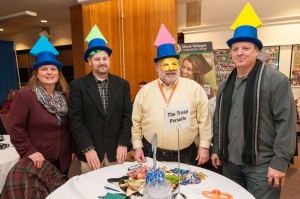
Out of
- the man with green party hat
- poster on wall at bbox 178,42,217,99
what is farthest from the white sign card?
poster on wall at bbox 178,42,217,99

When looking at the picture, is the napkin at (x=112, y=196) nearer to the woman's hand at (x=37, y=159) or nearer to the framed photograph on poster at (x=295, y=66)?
the woman's hand at (x=37, y=159)

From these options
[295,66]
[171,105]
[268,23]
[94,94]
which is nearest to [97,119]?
[94,94]

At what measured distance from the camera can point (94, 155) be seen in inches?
68.0

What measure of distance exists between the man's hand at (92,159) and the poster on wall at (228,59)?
3956 mm

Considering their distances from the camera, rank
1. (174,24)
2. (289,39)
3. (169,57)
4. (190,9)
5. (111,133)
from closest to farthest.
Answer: (169,57) < (111,133) < (174,24) < (289,39) < (190,9)

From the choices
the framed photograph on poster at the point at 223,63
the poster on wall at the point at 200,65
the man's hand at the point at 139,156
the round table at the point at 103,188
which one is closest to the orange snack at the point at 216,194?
the round table at the point at 103,188

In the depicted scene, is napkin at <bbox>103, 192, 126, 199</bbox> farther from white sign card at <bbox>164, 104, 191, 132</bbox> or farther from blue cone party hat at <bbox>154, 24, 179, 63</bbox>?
blue cone party hat at <bbox>154, 24, 179, 63</bbox>

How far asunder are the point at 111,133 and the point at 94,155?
200 millimetres

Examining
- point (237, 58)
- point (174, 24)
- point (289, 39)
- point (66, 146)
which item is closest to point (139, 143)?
point (66, 146)

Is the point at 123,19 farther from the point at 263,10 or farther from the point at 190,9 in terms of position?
the point at 263,10

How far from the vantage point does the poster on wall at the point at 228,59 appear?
15.9 feet

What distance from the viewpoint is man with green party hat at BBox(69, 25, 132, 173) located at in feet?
5.71

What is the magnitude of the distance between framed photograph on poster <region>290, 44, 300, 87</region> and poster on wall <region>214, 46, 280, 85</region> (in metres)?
0.28

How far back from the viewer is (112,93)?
5.97 ft
